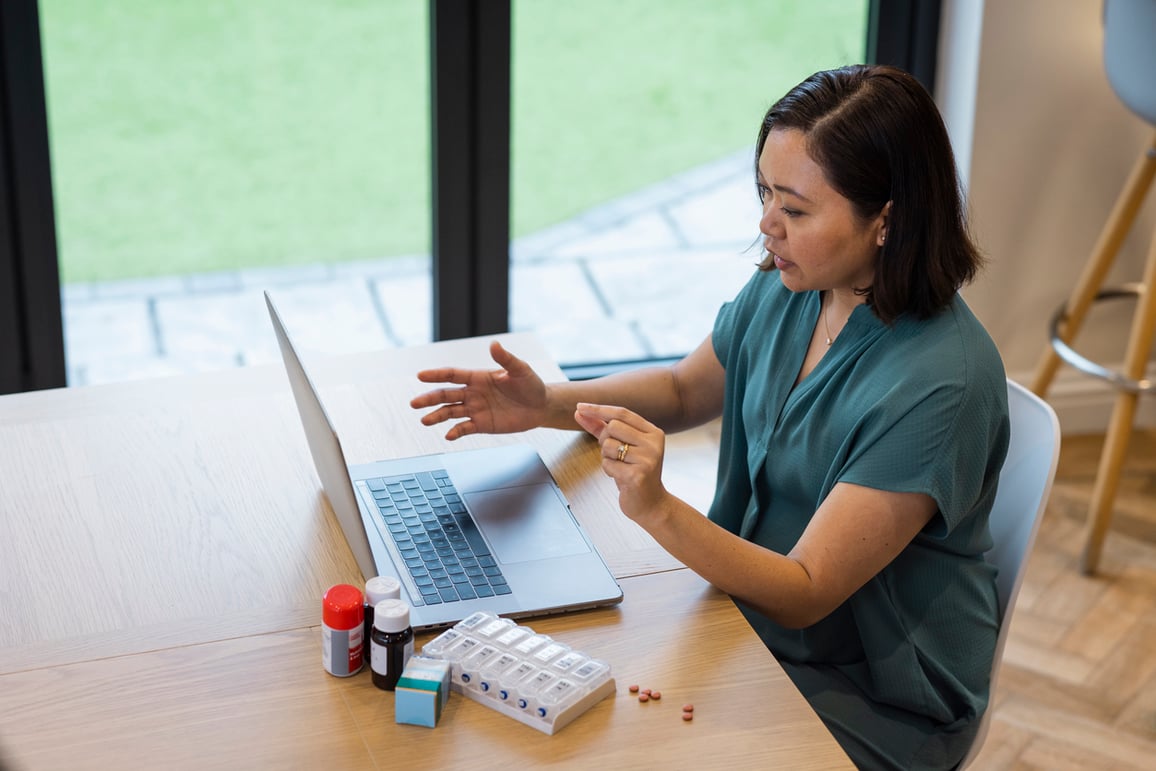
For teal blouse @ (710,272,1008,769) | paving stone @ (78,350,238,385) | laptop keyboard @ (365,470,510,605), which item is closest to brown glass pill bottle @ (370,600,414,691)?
laptop keyboard @ (365,470,510,605)

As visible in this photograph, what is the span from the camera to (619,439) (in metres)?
1.43

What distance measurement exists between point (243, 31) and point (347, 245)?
0.60 m

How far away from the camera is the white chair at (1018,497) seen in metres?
1.59

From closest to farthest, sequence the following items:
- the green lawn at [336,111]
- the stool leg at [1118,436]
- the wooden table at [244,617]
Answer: the wooden table at [244,617] < the stool leg at [1118,436] < the green lawn at [336,111]

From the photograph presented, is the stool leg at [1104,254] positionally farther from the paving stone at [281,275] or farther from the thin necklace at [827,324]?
the paving stone at [281,275]

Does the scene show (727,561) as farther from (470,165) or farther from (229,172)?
(229,172)

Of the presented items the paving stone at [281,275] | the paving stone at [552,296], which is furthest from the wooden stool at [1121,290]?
the paving stone at [281,275]

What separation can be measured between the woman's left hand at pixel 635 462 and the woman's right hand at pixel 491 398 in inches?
12.3

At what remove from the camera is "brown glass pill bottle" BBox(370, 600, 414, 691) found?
1267mm

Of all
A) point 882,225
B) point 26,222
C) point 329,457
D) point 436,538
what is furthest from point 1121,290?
point 26,222

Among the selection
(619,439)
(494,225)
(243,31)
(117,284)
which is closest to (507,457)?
(619,439)

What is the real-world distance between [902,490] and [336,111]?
82.2 inches

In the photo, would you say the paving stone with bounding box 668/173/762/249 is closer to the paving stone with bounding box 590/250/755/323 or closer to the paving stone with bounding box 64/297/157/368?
the paving stone with bounding box 590/250/755/323

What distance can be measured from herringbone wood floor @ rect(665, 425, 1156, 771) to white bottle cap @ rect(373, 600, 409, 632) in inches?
54.2
